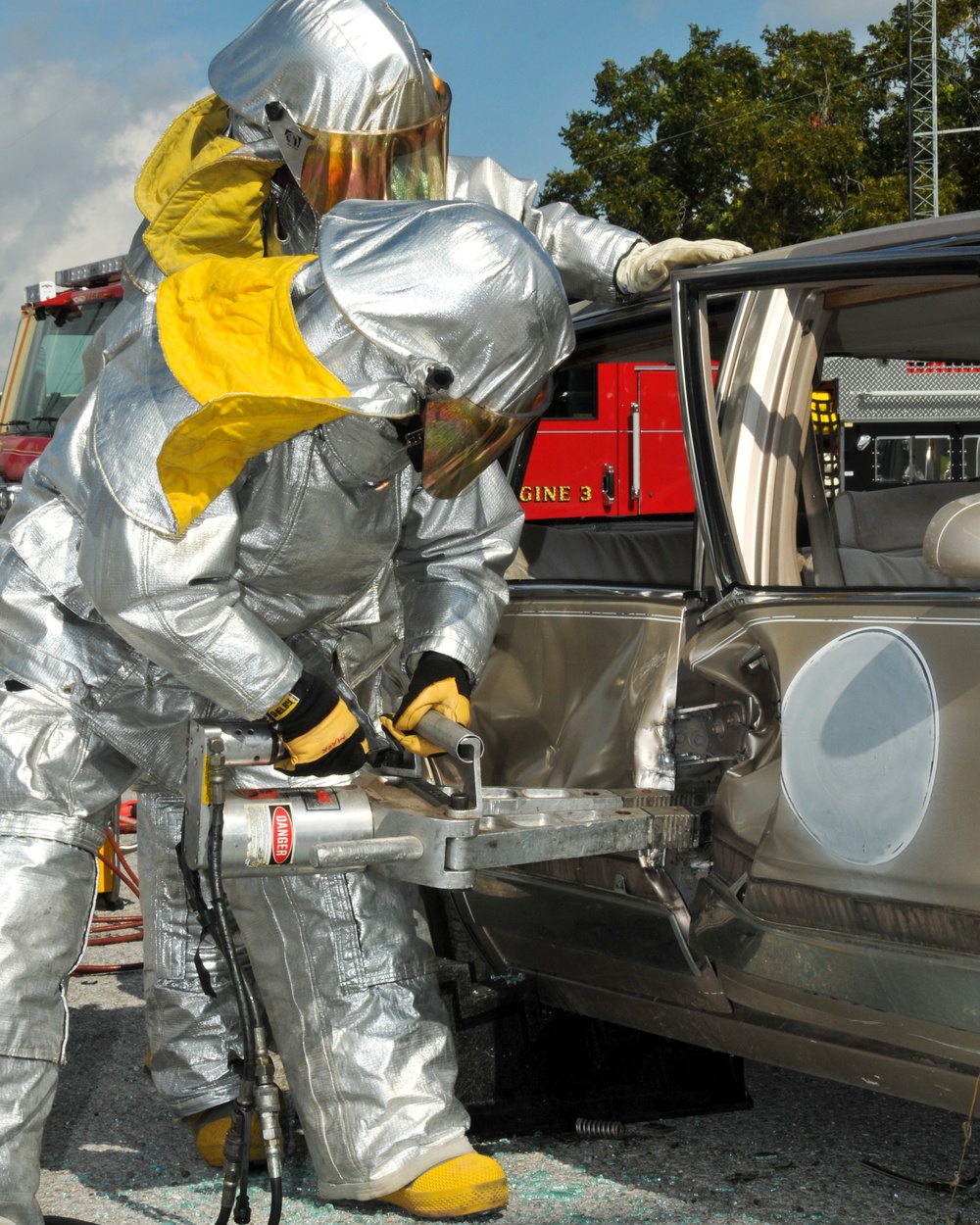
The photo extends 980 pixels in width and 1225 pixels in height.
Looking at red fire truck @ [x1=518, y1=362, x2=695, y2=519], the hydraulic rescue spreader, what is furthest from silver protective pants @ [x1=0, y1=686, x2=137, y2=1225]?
red fire truck @ [x1=518, y1=362, x2=695, y2=519]

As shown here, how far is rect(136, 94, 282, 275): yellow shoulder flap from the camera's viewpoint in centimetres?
Answer: 236

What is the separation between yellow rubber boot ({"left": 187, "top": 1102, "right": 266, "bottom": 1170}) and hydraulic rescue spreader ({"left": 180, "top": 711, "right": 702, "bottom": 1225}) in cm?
55

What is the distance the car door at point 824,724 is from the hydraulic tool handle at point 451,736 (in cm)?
41

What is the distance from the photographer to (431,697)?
252cm

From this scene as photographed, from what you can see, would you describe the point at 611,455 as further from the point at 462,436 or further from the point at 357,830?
the point at 357,830

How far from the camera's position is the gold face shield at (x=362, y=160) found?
2.41 meters

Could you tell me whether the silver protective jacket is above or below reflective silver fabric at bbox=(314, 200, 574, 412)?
below

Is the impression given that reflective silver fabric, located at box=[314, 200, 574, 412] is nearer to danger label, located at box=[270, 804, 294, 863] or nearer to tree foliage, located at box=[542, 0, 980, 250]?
danger label, located at box=[270, 804, 294, 863]

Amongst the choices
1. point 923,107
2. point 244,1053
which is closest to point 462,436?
point 244,1053

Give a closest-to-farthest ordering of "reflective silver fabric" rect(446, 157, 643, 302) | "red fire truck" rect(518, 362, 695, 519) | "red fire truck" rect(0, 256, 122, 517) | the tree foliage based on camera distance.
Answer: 1. "reflective silver fabric" rect(446, 157, 643, 302)
2. "red fire truck" rect(518, 362, 695, 519)
3. "red fire truck" rect(0, 256, 122, 517)
4. the tree foliage

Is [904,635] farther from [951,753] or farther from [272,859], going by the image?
[272,859]

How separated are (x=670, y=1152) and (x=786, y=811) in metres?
1.02

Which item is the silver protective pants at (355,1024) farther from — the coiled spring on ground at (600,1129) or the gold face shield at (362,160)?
the gold face shield at (362,160)

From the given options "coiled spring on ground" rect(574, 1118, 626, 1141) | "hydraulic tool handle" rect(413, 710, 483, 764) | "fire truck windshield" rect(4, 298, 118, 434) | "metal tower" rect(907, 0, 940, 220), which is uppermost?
"metal tower" rect(907, 0, 940, 220)
